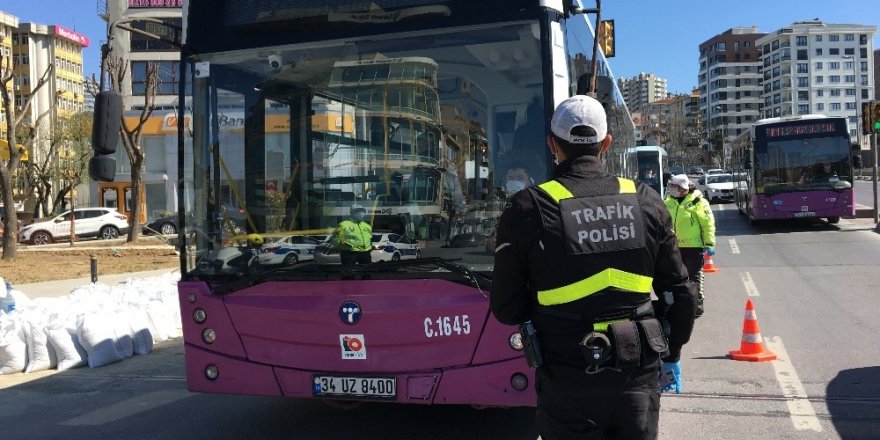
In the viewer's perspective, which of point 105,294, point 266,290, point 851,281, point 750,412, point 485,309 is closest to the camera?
→ point 485,309

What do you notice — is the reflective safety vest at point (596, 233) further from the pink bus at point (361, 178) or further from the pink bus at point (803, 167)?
the pink bus at point (803, 167)

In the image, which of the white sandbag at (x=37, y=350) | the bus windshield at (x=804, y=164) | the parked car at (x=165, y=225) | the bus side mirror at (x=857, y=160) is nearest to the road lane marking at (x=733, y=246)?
the bus windshield at (x=804, y=164)

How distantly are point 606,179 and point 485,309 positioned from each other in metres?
1.98

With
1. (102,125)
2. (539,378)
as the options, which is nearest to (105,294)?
(102,125)

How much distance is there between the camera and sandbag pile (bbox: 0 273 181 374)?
28.6 feet

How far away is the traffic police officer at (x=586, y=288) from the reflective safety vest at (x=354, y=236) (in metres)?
2.21

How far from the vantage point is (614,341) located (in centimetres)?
272

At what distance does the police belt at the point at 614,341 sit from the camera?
8.94 ft

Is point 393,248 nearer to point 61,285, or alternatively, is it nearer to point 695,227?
point 695,227

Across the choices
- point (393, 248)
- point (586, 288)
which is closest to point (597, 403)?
point (586, 288)

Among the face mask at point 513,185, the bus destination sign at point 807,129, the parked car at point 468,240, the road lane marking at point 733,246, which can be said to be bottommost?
the road lane marking at point 733,246

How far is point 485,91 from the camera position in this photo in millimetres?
4973

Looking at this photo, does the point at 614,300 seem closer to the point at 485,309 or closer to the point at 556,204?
the point at 556,204

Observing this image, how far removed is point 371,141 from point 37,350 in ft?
18.6
